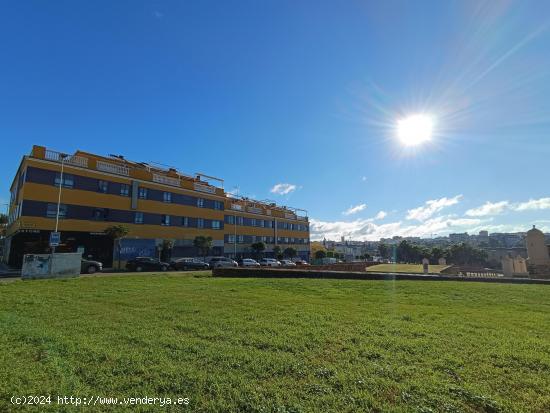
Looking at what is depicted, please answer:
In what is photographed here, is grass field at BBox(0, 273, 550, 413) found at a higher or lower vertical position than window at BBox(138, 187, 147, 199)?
lower

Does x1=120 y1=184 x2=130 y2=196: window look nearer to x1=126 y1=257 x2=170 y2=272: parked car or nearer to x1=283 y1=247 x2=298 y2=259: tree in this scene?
x1=126 y1=257 x2=170 y2=272: parked car

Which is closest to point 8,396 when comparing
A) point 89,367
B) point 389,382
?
point 89,367

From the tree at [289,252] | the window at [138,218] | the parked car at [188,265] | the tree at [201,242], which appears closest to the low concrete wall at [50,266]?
the parked car at [188,265]

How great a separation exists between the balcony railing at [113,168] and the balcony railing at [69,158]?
1573mm

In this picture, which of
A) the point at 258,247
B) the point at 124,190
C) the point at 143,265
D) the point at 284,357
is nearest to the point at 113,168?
the point at 124,190

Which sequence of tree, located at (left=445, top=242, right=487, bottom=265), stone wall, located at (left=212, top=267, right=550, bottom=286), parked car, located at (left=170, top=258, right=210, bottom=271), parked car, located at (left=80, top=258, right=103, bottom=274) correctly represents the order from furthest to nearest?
tree, located at (left=445, top=242, right=487, bottom=265) < parked car, located at (left=170, top=258, right=210, bottom=271) < parked car, located at (left=80, top=258, right=103, bottom=274) < stone wall, located at (left=212, top=267, right=550, bottom=286)

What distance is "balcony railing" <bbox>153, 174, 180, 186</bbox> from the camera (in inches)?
1780

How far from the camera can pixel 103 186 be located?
1523 inches

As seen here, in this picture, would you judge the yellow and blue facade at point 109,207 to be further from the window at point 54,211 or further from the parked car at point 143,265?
the parked car at point 143,265

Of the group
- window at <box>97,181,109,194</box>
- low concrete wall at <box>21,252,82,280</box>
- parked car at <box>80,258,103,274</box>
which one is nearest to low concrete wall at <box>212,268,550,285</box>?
low concrete wall at <box>21,252,82,280</box>

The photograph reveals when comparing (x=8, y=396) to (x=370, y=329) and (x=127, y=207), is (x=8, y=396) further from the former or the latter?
(x=127, y=207)

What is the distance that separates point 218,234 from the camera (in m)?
54.9

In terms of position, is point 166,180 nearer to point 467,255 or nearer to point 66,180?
point 66,180

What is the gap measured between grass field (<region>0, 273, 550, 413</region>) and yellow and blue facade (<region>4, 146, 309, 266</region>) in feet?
94.6
